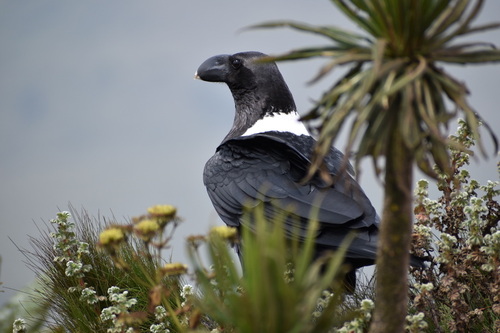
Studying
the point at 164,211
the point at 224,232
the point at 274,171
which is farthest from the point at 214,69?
the point at 224,232

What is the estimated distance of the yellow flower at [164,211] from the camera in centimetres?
282

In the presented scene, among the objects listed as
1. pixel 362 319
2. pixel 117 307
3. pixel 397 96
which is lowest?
pixel 117 307

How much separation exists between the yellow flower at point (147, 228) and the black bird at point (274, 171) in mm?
776

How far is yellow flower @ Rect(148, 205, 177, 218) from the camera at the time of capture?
111 inches

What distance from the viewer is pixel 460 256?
4309 millimetres

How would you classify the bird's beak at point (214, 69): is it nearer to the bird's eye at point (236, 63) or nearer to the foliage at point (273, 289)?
the bird's eye at point (236, 63)

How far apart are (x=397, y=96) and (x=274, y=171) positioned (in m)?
2.37

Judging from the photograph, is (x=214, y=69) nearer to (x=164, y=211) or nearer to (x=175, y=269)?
(x=164, y=211)

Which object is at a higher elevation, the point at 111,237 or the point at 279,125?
the point at 279,125

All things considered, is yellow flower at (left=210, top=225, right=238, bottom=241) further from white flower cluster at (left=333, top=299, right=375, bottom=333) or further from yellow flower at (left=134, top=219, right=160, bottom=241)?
white flower cluster at (left=333, top=299, right=375, bottom=333)

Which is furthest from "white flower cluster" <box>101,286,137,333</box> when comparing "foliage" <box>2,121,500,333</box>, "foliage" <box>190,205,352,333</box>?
"foliage" <box>190,205,352,333</box>

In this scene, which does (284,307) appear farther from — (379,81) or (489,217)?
(489,217)

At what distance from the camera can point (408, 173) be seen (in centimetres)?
238

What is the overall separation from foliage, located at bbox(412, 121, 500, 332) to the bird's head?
1.34 metres
